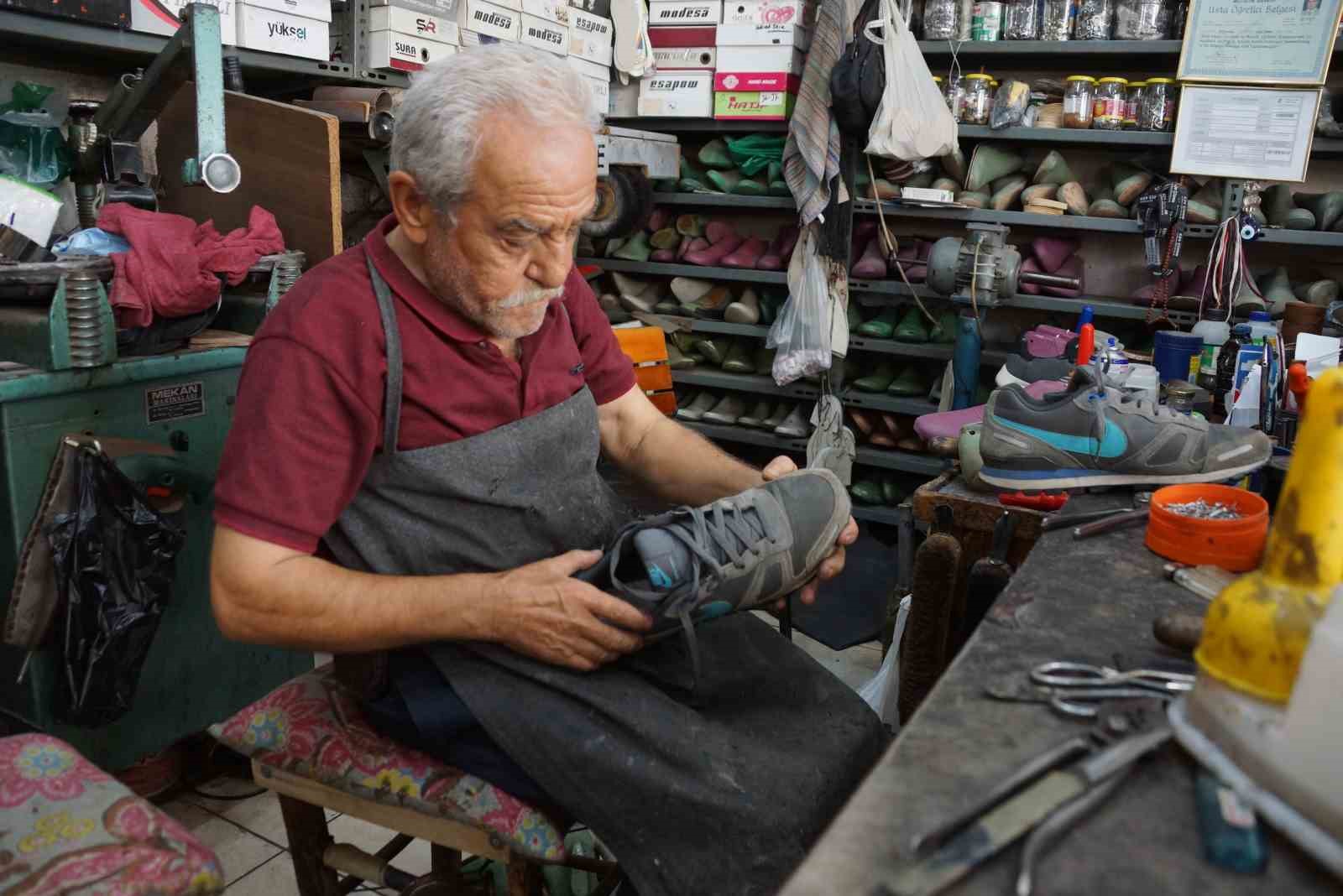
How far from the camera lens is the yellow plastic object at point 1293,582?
0.74 metres

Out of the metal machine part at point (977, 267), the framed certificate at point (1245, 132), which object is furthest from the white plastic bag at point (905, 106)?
the framed certificate at point (1245, 132)

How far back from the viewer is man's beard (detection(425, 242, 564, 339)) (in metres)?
1.36

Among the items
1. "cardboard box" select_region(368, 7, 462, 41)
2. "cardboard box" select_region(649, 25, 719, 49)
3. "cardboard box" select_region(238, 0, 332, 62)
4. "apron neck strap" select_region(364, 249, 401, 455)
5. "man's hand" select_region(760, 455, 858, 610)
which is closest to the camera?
"apron neck strap" select_region(364, 249, 401, 455)

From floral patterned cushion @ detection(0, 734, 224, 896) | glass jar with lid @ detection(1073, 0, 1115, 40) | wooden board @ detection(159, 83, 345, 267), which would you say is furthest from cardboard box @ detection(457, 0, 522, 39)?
floral patterned cushion @ detection(0, 734, 224, 896)

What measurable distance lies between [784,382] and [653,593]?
305cm

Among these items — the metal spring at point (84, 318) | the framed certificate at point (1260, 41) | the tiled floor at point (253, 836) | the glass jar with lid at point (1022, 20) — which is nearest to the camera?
the metal spring at point (84, 318)

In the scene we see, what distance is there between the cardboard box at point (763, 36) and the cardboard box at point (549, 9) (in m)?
0.74

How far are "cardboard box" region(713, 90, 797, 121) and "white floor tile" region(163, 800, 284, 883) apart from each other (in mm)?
3192

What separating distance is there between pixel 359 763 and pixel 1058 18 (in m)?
3.73

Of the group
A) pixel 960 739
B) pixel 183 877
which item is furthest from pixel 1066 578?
pixel 183 877

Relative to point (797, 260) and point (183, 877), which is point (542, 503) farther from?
point (797, 260)

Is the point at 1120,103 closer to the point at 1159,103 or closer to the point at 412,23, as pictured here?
the point at 1159,103

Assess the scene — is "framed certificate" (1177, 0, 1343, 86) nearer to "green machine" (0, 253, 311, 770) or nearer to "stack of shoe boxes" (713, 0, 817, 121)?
"stack of shoe boxes" (713, 0, 817, 121)

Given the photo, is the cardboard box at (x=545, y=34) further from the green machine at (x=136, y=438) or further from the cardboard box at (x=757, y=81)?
the green machine at (x=136, y=438)
